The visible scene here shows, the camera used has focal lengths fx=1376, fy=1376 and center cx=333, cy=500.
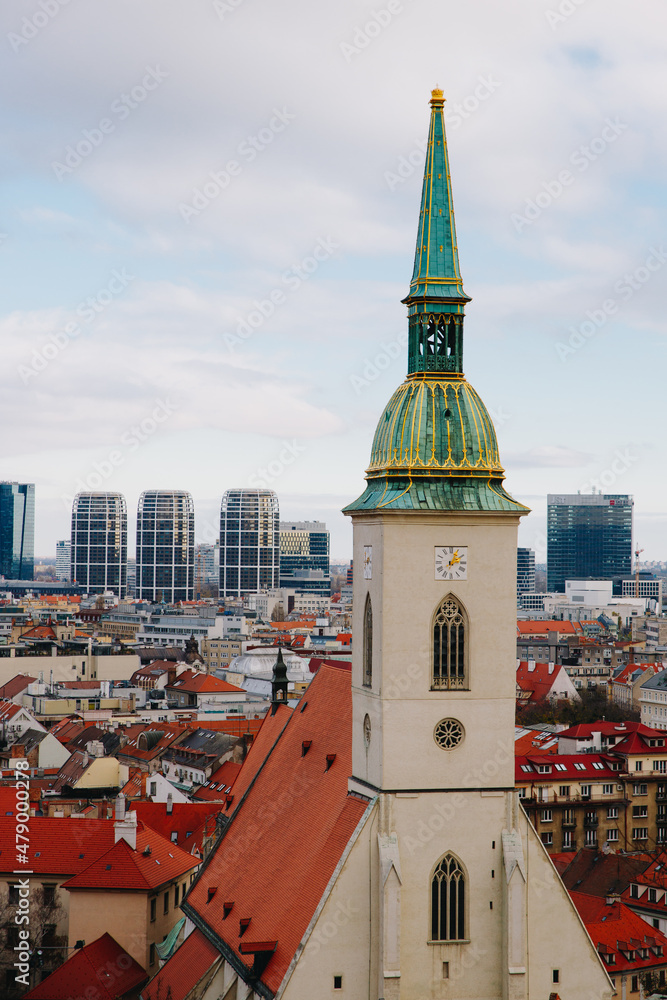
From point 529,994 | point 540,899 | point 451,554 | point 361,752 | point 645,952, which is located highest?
point 451,554

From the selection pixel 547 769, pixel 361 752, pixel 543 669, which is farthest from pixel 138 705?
pixel 361 752

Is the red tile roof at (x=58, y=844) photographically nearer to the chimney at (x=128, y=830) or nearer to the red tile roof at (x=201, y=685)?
the chimney at (x=128, y=830)

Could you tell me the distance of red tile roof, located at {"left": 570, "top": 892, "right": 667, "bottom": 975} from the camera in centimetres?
6631

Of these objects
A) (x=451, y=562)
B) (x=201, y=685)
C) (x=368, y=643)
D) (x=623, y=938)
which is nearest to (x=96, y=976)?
(x=368, y=643)

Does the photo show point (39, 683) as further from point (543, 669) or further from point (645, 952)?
point (645, 952)

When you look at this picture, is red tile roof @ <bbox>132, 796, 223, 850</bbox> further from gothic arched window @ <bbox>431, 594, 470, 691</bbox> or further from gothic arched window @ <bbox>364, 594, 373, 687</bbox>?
gothic arched window @ <bbox>431, 594, 470, 691</bbox>

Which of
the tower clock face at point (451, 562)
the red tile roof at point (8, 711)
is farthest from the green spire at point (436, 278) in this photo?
the red tile roof at point (8, 711)

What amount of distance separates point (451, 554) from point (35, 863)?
36912 mm

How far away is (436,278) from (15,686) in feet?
424

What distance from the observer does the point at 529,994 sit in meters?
40.4

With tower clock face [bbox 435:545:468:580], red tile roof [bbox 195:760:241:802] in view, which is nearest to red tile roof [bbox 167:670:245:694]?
red tile roof [bbox 195:760:241:802]

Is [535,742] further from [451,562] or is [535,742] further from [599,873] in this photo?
[451,562]

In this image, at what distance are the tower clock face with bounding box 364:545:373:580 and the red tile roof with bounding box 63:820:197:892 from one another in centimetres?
2685

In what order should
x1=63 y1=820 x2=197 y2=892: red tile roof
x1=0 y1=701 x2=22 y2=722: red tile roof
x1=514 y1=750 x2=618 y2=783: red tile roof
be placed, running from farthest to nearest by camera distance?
x1=0 y1=701 x2=22 y2=722: red tile roof < x1=514 y1=750 x2=618 y2=783: red tile roof < x1=63 y1=820 x2=197 y2=892: red tile roof
